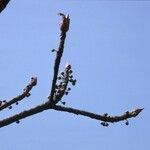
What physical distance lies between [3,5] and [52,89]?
158 cm

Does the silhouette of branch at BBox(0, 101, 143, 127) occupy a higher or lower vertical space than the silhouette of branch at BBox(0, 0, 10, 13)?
lower

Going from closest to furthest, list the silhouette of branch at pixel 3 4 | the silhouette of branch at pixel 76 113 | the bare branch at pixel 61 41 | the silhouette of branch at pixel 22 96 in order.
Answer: the bare branch at pixel 61 41 < the silhouette of branch at pixel 3 4 < the silhouette of branch at pixel 76 113 < the silhouette of branch at pixel 22 96

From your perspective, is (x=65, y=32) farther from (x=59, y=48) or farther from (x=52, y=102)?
(x=52, y=102)

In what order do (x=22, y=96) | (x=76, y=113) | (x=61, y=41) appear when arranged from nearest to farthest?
(x=61, y=41), (x=76, y=113), (x=22, y=96)

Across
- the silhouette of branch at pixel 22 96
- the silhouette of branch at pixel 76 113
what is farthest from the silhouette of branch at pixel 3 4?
the silhouette of branch at pixel 22 96

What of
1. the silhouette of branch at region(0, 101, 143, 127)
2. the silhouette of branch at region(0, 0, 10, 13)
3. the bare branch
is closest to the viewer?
the bare branch

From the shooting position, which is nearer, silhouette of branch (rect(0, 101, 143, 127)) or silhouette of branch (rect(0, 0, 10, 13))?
silhouette of branch (rect(0, 0, 10, 13))

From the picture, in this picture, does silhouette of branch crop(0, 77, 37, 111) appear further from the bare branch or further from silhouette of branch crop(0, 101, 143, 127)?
the bare branch

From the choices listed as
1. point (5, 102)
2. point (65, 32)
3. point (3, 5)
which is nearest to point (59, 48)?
point (65, 32)

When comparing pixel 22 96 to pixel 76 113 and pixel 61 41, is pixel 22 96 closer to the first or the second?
pixel 76 113

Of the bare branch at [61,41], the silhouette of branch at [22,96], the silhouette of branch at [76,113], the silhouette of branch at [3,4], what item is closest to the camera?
the bare branch at [61,41]

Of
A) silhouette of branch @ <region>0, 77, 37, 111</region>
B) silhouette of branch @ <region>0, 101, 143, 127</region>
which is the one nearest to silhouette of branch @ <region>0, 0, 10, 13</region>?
silhouette of branch @ <region>0, 101, 143, 127</region>

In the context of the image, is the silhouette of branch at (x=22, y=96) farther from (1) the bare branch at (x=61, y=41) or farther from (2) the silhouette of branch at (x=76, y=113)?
(1) the bare branch at (x=61, y=41)

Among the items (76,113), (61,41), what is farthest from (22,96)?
(61,41)
